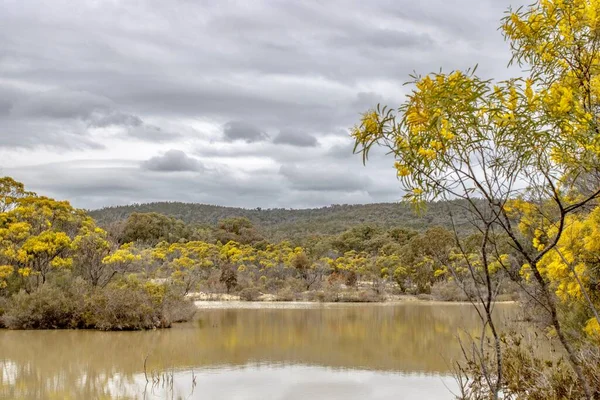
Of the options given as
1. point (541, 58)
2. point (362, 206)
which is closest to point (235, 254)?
point (541, 58)

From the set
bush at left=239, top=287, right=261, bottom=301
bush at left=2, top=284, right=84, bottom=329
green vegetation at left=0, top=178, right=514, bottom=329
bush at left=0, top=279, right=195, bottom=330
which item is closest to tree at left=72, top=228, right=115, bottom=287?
green vegetation at left=0, top=178, right=514, bottom=329

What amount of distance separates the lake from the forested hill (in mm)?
47521

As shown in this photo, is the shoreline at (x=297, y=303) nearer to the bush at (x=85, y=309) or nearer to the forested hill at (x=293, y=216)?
the bush at (x=85, y=309)

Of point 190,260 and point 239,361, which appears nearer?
point 239,361

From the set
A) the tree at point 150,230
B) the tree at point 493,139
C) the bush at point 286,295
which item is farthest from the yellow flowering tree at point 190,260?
the tree at point 493,139

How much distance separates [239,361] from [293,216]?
89.8m

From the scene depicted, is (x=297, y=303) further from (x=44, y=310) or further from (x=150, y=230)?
(x=150, y=230)

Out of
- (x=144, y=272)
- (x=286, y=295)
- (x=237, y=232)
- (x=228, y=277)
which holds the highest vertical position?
(x=237, y=232)

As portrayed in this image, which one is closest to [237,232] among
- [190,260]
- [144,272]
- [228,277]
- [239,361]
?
[228,277]

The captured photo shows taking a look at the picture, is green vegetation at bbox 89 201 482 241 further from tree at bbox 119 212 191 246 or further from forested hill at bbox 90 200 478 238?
tree at bbox 119 212 191 246

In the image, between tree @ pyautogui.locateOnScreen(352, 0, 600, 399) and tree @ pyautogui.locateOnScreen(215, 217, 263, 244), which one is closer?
tree @ pyautogui.locateOnScreen(352, 0, 600, 399)

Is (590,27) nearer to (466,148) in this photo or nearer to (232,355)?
(466,148)

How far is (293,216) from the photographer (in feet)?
336

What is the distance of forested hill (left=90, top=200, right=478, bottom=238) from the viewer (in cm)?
7388
